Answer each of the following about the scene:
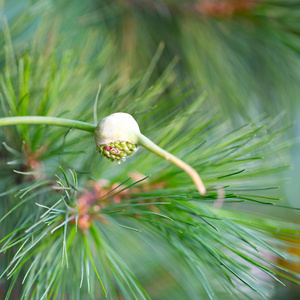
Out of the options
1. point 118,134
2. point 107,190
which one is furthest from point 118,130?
point 107,190

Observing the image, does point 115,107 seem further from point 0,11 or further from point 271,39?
point 271,39

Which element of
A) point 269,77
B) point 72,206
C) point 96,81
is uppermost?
point 269,77

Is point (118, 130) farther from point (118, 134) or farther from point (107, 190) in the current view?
point (107, 190)

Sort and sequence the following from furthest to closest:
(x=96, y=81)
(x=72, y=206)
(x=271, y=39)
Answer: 1. (x=271, y=39)
2. (x=96, y=81)
3. (x=72, y=206)

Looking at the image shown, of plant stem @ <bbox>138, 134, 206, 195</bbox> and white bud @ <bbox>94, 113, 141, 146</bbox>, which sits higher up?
white bud @ <bbox>94, 113, 141, 146</bbox>

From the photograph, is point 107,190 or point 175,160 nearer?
point 175,160

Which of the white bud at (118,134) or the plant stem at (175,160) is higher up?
the white bud at (118,134)

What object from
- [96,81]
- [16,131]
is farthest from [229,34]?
[16,131]

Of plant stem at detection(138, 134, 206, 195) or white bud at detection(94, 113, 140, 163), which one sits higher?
white bud at detection(94, 113, 140, 163)
